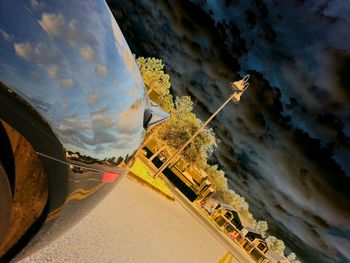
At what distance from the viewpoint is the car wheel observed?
125 cm

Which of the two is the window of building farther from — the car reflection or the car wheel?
the car wheel

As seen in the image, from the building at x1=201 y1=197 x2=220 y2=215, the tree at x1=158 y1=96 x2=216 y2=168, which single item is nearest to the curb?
the building at x1=201 y1=197 x2=220 y2=215

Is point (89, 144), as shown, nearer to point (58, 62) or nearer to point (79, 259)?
point (58, 62)

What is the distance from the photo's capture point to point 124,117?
59.1 inches

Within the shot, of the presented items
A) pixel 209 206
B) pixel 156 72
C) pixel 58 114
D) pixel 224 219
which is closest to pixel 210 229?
pixel 209 206

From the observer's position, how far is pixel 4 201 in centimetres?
130

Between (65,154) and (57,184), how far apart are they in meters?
0.15

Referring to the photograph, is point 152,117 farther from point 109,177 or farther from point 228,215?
point 228,215

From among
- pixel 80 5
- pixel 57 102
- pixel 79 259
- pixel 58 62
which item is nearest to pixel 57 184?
pixel 57 102

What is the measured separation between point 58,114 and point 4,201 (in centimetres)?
40

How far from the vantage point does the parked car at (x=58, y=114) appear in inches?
46.1

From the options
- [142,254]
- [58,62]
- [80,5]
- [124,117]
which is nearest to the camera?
[58,62]

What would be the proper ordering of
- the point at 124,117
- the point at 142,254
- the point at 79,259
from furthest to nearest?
the point at 142,254 → the point at 79,259 → the point at 124,117

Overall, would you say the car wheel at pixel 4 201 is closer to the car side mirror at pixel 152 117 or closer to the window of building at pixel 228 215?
the car side mirror at pixel 152 117
